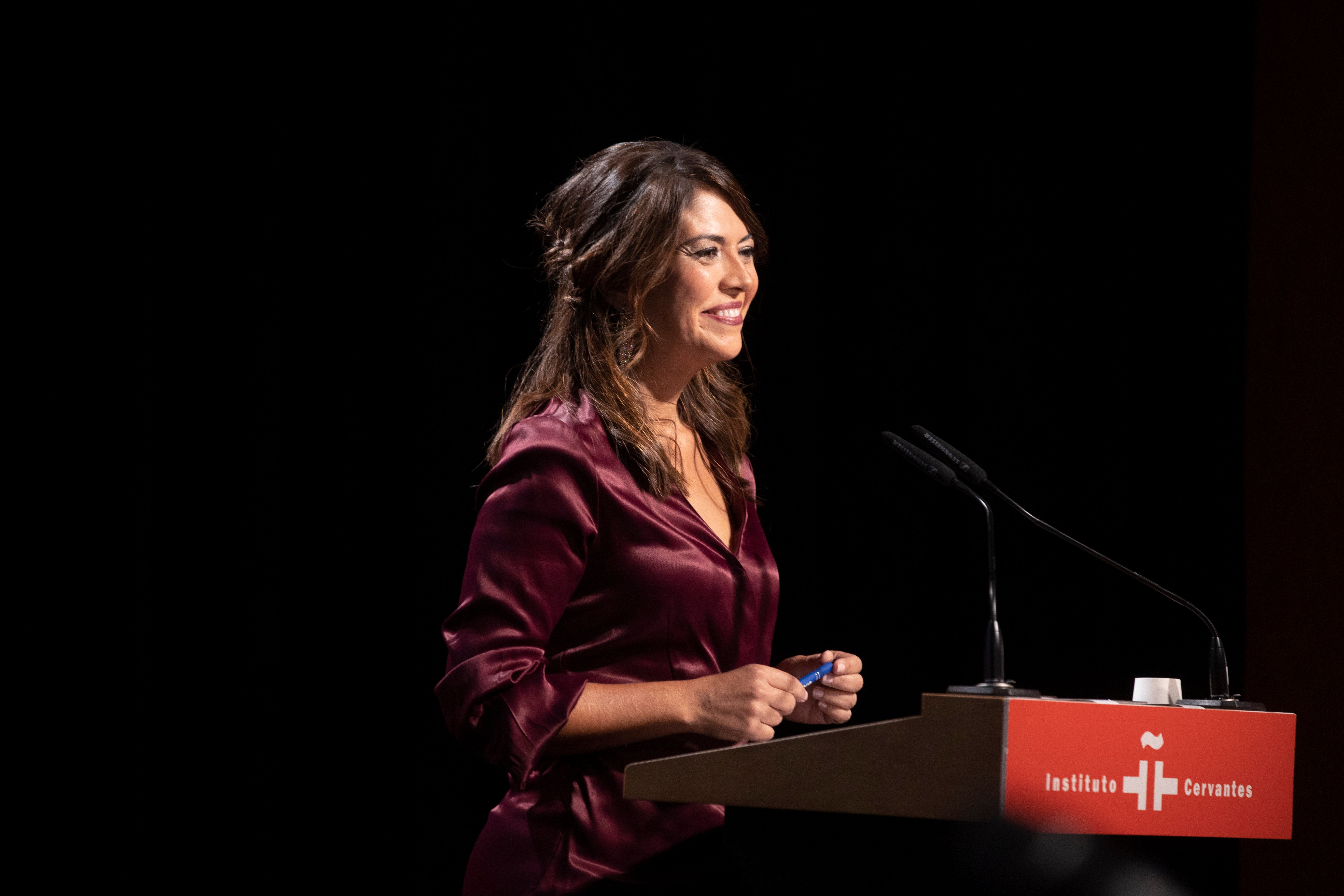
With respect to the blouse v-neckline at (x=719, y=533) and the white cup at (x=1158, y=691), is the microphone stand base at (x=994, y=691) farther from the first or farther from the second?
the blouse v-neckline at (x=719, y=533)

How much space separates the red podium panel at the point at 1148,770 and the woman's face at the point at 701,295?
0.75 m

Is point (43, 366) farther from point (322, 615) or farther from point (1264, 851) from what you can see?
point (1264, 851)

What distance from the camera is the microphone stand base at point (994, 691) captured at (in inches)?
47.8

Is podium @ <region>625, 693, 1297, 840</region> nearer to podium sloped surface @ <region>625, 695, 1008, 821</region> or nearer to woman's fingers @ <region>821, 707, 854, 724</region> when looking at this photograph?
podium sloped surface @ <region>625, 695, 1008, 821</region>

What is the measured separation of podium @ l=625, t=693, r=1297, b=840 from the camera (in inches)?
42.3

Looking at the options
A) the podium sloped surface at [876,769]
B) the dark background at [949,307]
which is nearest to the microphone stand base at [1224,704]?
the podium sloped surface at [876,769]

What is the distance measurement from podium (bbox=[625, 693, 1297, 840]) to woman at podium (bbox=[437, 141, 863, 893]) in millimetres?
151

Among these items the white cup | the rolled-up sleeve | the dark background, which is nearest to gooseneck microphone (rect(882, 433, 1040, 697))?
the white cup

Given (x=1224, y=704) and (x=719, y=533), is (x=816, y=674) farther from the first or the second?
(x=1224, y=704)

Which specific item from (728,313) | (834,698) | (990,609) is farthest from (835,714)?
(728,313)

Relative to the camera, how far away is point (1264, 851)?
2.72m

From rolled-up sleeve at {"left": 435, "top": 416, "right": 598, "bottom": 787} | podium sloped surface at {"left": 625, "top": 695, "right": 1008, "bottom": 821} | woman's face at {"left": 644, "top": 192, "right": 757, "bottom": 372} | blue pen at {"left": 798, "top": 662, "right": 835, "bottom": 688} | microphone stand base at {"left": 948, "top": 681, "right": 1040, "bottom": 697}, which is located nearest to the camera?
podium sloped surface at {"left": 625, "top": 695, "right": 1008, "bottom": 821}

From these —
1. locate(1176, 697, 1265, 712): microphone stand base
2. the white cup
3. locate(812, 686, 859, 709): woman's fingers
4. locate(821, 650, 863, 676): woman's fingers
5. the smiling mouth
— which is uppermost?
the smiling mouth

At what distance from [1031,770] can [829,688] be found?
0.49m
